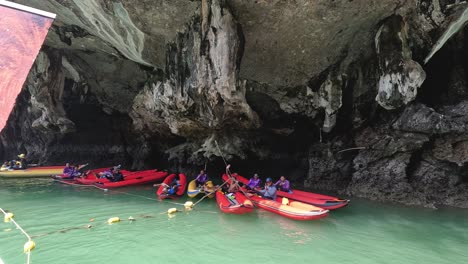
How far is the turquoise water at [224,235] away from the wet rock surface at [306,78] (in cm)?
249

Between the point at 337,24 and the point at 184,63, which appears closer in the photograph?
the point at 337,24

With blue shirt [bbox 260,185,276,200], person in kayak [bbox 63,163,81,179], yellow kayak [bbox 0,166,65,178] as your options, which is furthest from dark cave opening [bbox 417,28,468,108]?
yellow kayak [bbox 0,166,65,178]

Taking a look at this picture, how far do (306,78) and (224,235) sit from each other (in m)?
7.77

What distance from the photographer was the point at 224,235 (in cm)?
728

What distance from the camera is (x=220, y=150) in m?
15.6

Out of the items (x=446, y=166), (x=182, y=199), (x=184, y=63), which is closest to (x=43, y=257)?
(x=182, y=199)

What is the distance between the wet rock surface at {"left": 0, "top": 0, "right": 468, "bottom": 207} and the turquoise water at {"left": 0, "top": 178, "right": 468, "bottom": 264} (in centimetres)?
249

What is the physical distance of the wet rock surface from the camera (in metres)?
9.85

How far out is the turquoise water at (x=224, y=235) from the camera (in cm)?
601

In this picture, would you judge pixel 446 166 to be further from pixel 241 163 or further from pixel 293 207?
pixel 241 163

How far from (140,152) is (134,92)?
450 cm

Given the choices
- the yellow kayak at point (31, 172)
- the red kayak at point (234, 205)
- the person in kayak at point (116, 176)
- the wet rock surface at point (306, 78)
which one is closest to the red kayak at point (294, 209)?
the red kayak at point (234, 205)

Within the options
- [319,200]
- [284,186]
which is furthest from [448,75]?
[284,186]

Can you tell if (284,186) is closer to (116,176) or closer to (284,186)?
(284,186)
